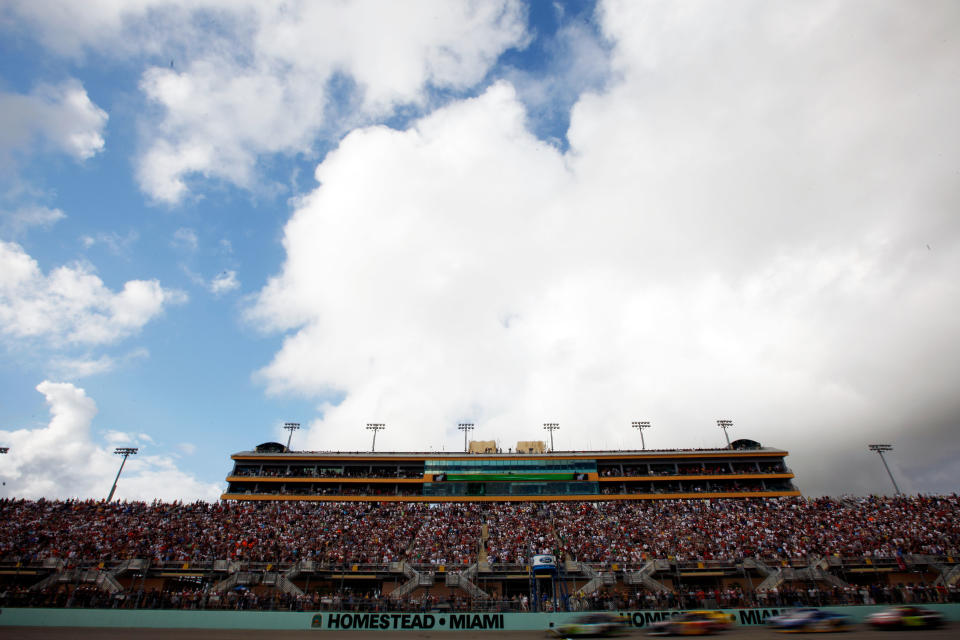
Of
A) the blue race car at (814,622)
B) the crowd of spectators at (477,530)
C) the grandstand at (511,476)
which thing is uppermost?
the grandstand at (511,476)

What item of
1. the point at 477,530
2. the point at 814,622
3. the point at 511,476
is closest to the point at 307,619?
the point at 477,530

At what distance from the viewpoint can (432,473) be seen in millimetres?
62000

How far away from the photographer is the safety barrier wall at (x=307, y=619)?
31250 mm

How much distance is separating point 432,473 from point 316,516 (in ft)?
47.2

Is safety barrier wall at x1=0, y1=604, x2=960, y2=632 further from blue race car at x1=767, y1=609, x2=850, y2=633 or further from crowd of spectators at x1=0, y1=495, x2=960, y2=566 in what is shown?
crowd of spectators at x1=0, y1=495, x2=960, y2=566

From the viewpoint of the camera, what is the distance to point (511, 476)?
60438 mm

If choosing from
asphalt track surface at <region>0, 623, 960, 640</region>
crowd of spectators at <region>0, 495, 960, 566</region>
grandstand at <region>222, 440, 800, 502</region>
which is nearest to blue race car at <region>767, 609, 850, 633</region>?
asphalt track surface at <region>0, 623, 960, 640</region>

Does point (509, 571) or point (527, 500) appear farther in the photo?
point (527, 500)

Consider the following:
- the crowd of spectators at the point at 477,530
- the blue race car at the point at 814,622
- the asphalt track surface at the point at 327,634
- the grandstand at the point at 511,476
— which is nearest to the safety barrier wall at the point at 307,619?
the asphalt track surface at the point at 327,634

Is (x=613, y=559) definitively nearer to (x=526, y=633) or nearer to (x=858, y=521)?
(x=526, y=633)

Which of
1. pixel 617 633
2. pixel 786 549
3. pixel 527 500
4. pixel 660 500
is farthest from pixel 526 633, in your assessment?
pixel 660 500

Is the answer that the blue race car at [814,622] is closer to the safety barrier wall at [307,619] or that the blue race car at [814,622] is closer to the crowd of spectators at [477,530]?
the safety barrier wall at [307,619]

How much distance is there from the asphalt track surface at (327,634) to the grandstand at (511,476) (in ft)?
98.9

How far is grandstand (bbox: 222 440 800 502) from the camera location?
5988 cm
